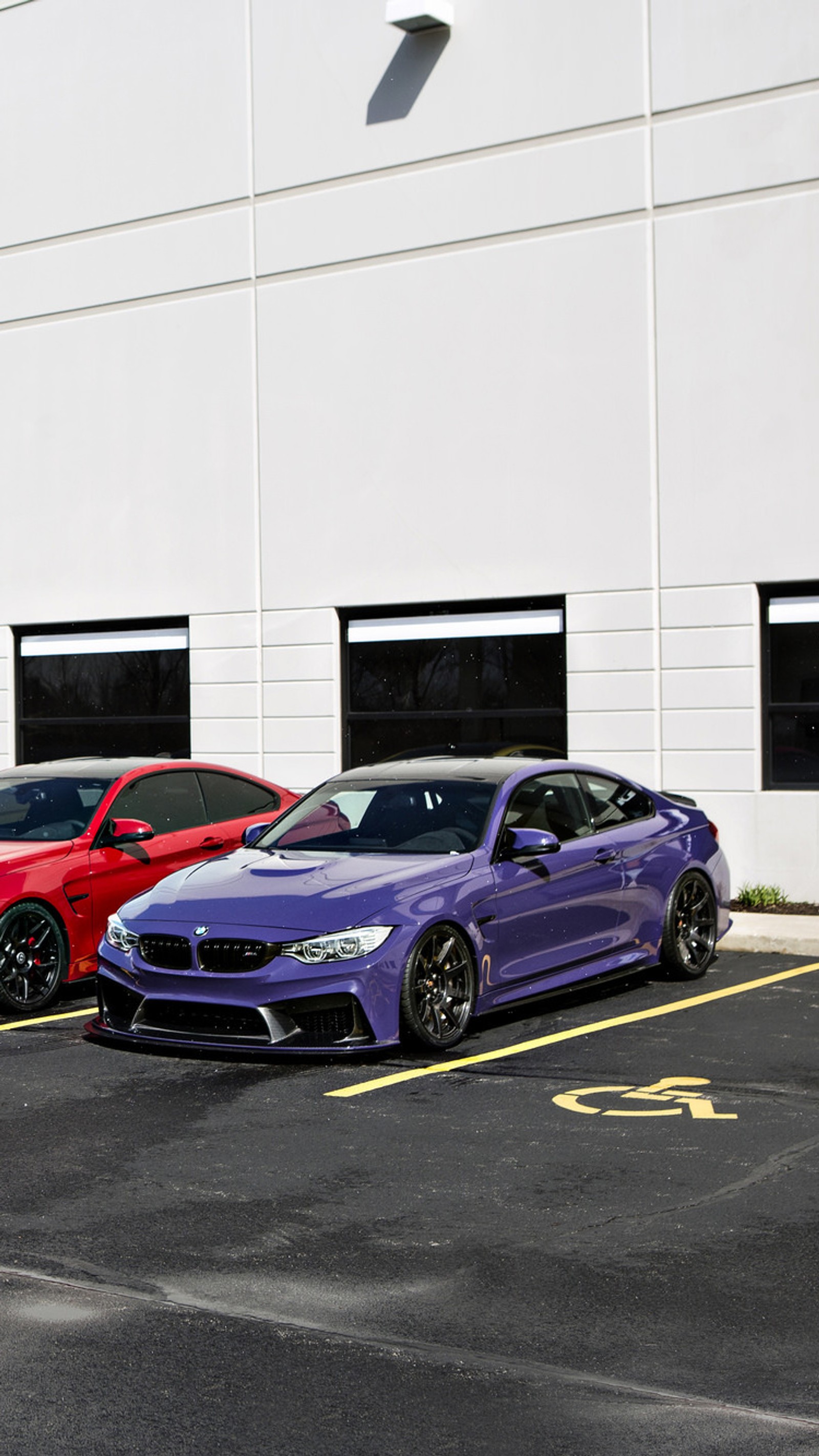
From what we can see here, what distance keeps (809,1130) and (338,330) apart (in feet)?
37.1

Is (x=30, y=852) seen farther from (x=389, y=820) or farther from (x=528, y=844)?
(x=528, y=844)

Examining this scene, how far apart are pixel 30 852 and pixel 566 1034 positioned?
11.6ft

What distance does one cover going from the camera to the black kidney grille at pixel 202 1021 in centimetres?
809

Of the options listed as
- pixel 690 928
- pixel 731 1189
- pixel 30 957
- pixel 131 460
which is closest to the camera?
pixel 731 1189

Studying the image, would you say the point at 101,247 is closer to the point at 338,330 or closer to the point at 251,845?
the point at 338,330

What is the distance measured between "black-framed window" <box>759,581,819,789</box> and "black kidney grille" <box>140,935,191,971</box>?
7.50 meters

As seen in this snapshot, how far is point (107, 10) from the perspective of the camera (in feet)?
58.6

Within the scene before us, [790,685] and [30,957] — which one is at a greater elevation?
[790,685]

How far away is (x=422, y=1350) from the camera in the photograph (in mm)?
4406

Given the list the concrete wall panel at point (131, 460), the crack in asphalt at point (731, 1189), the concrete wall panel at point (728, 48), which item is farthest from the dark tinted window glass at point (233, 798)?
the concrete wall panel at point (728, 48)

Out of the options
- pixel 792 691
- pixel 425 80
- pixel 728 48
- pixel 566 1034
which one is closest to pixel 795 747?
pixel 792 691

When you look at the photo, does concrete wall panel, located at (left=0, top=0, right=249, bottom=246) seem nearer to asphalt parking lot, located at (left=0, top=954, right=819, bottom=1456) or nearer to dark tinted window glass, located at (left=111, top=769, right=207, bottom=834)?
dark tinted window glass, located at (left=111, top=769, right=207, bottom=834)

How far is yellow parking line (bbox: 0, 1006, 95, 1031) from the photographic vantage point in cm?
960

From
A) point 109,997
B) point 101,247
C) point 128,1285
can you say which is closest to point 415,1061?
point 109,997
